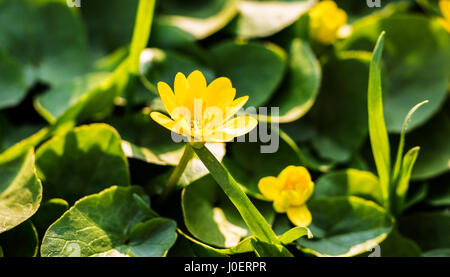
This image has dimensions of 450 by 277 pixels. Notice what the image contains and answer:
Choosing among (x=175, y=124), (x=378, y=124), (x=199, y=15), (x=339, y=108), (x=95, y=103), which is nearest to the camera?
(x=175, y=124)

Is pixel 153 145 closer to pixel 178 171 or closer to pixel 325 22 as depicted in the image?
pixel 178 171

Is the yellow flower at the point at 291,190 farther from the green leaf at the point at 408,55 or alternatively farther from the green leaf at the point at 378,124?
the green leaf at the point at 408,55

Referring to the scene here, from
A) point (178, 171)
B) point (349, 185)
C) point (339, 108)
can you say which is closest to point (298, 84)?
point (339, 108)

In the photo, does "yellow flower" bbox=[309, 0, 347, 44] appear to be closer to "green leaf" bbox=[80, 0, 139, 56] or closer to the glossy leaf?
the glossy leaf

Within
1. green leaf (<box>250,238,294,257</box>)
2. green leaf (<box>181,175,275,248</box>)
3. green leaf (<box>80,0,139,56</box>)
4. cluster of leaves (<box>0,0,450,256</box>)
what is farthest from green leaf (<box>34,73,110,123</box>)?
green leaf (<box>250,238,294,257</box>)

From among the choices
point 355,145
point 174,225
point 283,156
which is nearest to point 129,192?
point 174,225

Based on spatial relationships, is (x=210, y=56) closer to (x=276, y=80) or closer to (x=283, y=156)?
(x=276, y=80)
